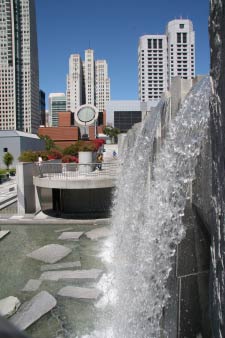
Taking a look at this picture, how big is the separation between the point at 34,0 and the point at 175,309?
113 m

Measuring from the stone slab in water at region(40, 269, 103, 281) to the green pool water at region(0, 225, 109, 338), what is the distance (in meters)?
0.24

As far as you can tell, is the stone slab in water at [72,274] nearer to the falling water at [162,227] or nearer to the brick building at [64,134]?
the falling water at [162,227]

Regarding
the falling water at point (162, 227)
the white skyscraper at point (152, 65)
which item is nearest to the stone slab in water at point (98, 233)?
the falling water at point (162, 227)

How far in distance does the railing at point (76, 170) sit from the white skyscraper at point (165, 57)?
74.5 meters

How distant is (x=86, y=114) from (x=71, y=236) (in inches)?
2348

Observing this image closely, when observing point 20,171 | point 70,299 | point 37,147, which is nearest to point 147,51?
point 37,147

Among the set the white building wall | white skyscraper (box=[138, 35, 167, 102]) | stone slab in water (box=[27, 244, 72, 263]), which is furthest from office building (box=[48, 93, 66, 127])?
stone slab in water (box=[27, 244, 72, 263])

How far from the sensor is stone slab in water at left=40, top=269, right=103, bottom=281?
8845mm

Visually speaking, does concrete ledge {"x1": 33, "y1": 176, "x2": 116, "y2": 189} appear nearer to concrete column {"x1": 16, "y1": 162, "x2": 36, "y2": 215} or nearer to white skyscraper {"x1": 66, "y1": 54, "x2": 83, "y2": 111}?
concrete column {"x1": 16, "y1": 162, "x2": 36, "y2": 215}

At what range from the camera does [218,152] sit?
10.1 ft

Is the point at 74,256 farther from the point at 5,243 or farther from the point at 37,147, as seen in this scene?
the point at 37,147

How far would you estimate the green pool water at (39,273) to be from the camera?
6.55m

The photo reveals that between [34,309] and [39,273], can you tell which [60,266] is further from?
[34,309]

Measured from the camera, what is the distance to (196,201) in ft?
13.5
